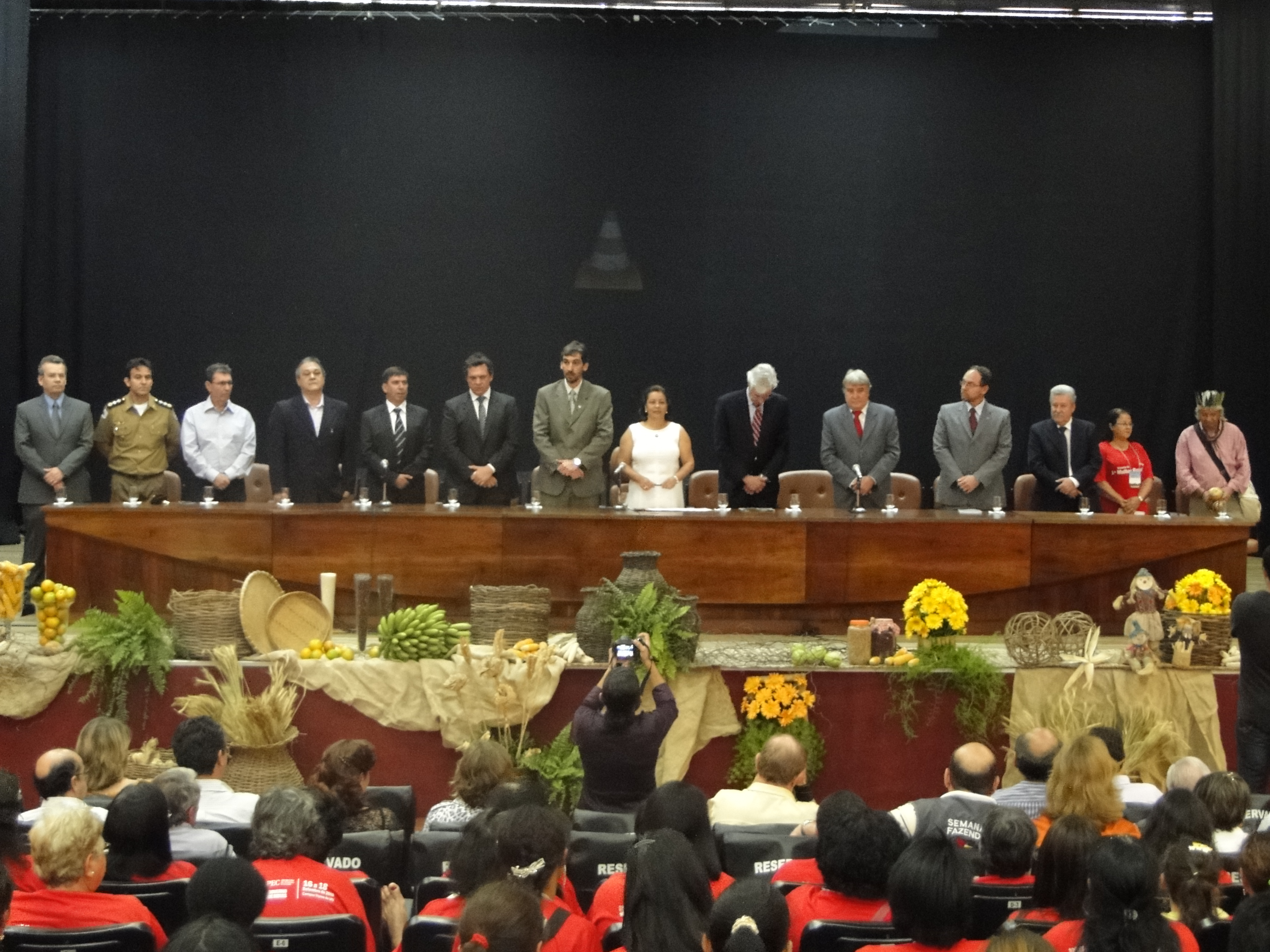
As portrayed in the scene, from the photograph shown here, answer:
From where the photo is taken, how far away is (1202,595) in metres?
6.64

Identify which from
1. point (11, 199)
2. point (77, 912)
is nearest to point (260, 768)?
point (77, 912)

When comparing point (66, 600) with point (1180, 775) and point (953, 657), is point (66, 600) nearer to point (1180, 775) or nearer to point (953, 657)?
point (953, 657)

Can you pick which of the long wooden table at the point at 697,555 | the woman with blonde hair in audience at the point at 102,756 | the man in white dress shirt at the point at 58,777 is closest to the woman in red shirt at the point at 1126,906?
the man in white dress shirt at the point at 58,777

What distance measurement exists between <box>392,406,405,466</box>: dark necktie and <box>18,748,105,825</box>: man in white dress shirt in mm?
4632

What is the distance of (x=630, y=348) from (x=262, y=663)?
5.56m

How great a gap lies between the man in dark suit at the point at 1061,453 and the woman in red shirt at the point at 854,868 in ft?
20.3

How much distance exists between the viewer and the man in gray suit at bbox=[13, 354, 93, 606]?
8539 millimetres

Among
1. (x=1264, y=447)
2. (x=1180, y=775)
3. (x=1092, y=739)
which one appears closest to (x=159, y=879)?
(x=1092, y=739)

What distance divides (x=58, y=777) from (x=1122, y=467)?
267 inches

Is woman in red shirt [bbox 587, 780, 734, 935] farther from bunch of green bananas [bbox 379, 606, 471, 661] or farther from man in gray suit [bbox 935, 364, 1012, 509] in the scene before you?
man in gray suit [bbox 935, 364, 1012, 509]

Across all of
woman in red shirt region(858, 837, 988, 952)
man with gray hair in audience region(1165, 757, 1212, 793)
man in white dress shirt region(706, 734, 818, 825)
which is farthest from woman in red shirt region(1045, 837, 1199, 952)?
man in white dress shirt region(706, 734, 818, 825)

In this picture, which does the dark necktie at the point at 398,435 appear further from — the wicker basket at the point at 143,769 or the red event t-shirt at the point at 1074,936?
the red event t-shirt at the point at 1074,936

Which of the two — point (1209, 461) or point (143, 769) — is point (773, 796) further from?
point (1209, 461)

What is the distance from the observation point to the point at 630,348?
37.8 feet
